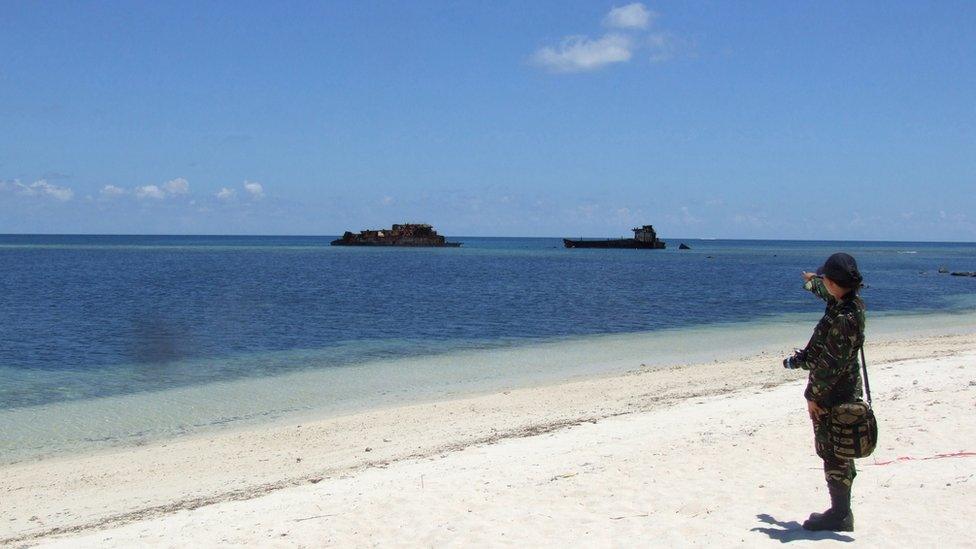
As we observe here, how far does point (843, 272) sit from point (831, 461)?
1.36 metres

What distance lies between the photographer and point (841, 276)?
5.01 m

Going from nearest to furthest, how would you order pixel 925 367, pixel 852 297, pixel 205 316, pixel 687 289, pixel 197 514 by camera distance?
pixel 852 297 < pixel 197 514 < pixel 925 367 < pixel 205 316 < pixel 687 289

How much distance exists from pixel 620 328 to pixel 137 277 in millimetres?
44070

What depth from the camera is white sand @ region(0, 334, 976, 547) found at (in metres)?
6.11

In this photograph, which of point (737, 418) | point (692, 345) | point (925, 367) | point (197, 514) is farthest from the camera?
point (692, 345)

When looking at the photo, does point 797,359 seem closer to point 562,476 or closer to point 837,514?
point 837,514

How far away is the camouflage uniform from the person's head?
7cm

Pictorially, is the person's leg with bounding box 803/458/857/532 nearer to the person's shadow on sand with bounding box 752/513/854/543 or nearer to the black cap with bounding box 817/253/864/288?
the person's shadow on sand with bounding box 752/513/854/543

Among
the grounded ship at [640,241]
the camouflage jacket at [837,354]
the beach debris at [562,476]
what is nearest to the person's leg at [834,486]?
the camouflage jacket at [837,354]

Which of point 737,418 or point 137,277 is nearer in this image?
point 737,418

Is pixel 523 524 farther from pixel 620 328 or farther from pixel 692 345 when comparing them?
pixel 620 328

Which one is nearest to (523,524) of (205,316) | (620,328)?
(620,328)

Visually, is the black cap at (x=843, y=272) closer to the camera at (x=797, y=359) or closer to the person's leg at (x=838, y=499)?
the camera at (x=797, y=359)

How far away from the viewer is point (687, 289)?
48.5 meters
